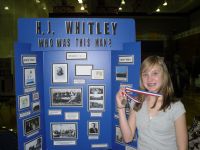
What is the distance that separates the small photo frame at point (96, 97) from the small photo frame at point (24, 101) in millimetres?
819

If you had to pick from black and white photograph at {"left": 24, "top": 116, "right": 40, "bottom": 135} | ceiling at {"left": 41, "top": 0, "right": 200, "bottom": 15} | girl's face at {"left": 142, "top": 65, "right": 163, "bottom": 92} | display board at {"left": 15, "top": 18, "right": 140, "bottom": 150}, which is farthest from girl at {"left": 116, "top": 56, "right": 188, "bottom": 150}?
ceiling at {"left": 41, "top": 0, "right": 200, "bottom": 15}

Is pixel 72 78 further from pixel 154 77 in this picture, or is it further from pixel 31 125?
pixel 154 77

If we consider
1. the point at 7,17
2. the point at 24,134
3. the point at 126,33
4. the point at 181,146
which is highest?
the point at 7,17

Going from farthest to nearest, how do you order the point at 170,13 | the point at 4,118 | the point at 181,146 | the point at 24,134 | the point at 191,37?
the point at 170,13 < the point at 191,37 < the point at 4,118 < the point at 24,134 < the point at 181,146

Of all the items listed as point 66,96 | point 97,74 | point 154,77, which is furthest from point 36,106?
point 154,77

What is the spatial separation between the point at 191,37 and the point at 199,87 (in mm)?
3523

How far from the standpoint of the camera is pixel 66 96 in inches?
136

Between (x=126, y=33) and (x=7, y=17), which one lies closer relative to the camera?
(x=126, y=33)

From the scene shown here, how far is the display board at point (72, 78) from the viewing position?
303cm

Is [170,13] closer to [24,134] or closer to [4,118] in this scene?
[4,118]

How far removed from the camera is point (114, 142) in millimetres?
3498

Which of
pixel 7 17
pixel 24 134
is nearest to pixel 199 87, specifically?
pixel 7 17

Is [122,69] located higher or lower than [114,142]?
higher

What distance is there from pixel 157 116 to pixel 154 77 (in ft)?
0.79
